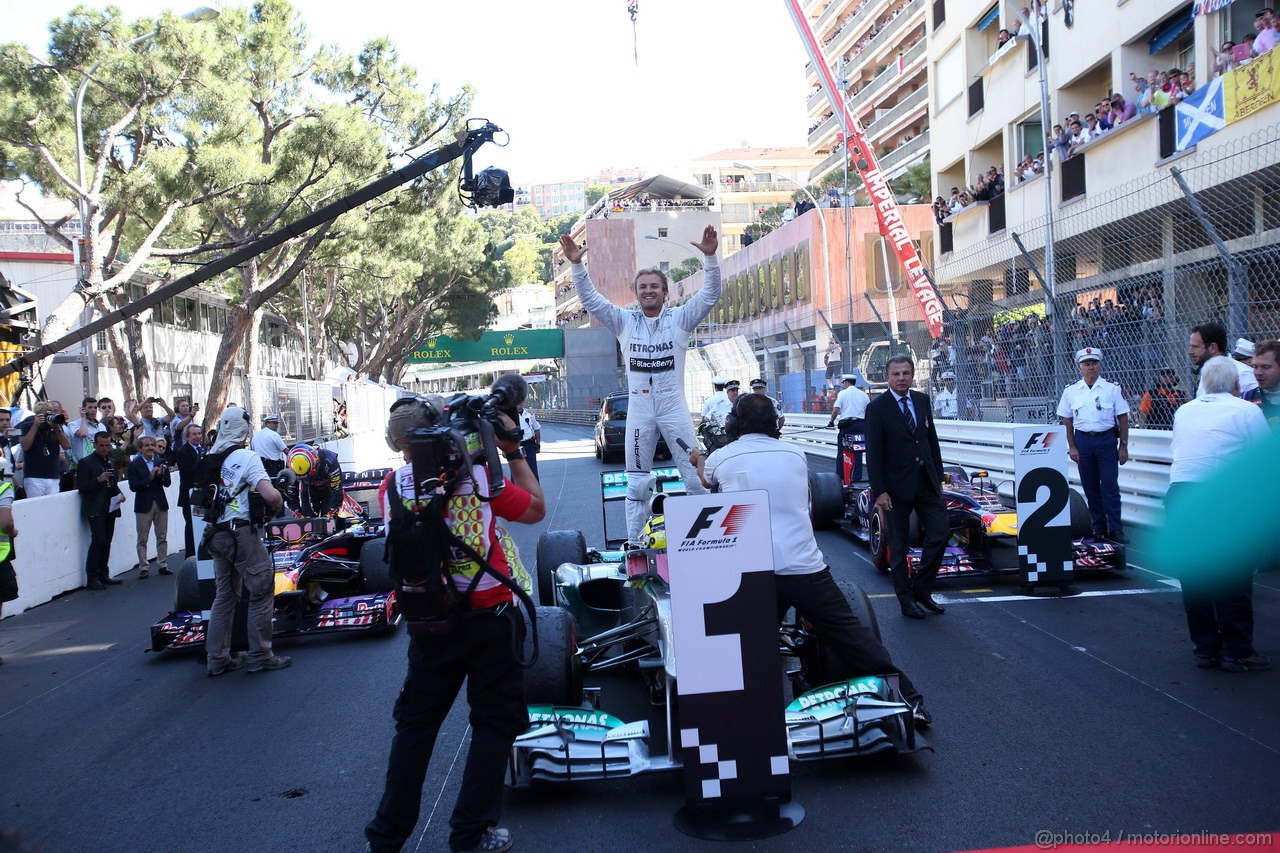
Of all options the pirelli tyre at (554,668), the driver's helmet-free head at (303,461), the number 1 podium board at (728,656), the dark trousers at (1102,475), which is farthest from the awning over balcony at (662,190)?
the number 1 podium board at (728,656)

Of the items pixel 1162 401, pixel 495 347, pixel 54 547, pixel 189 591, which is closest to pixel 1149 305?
pixel 1162 401

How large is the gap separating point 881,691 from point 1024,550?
12.3 feet

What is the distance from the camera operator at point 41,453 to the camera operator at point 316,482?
3375mm

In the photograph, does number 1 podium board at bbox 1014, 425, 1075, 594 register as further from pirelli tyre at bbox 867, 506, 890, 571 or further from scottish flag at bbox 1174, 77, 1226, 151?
scottish flag at bbox 1174, 77, 1226, 151

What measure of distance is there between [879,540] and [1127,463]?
12.0 feet

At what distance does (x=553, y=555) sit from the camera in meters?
7.01

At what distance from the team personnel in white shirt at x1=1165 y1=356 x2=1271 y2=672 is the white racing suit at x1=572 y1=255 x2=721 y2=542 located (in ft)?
9.22

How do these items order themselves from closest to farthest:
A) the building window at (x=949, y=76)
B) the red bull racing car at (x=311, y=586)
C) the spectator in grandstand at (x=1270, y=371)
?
1. the spectator in grandstand at (x=1270, y=371)
2. the red bull racing car at (x=311, y=586)
3. the building window at (x=949, y=76)

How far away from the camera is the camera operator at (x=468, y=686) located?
12.1 ft

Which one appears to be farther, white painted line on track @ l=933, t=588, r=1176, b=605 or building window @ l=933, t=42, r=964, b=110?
building window @ l=933, t=42, r=964, b=110

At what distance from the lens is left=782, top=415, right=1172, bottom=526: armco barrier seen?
10.4 m

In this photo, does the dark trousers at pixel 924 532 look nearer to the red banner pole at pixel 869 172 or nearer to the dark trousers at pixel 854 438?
the dark trousers at pixel 854 438

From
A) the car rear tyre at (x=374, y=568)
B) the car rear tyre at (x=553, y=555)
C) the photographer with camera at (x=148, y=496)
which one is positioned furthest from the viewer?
the photographer with camera at (x=148, y=496)

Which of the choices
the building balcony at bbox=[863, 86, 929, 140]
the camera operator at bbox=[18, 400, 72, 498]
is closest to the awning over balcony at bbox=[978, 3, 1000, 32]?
the camera operator at bbox=[18, 400, 72, 498]
